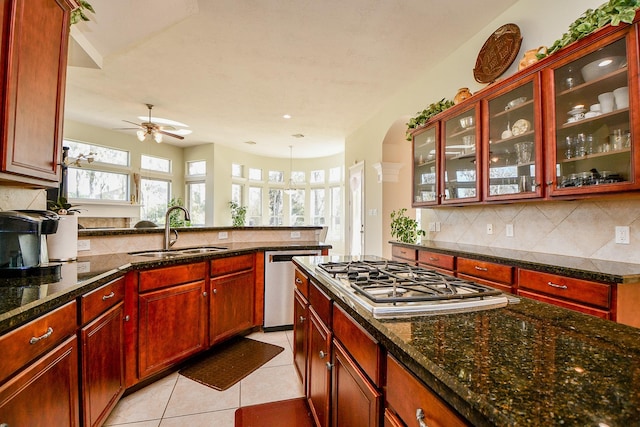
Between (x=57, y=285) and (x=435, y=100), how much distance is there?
12.3ft

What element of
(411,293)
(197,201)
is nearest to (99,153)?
(197,201)

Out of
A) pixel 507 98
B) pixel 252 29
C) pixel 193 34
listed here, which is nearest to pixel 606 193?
pixel 507 98

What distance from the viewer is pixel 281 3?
2662 mm

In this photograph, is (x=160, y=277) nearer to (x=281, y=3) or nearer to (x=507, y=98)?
(x=281, y=3)

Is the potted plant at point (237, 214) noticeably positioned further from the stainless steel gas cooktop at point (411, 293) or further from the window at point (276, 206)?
the stainless steel gas cooktop at point (411, 293)

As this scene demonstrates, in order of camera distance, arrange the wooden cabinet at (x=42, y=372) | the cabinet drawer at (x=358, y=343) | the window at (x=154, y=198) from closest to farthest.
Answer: the cabinet drawer at (x=358, y=343) → the wooden cabinet at (x=42, y=372) → the window at (x=154, y=198)

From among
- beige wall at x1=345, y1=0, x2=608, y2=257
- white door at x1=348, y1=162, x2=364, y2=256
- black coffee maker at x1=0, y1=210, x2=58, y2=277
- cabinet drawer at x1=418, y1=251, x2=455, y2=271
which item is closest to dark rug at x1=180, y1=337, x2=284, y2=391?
black coffee maker at x1=0, y1=210, x2=58, y2=277

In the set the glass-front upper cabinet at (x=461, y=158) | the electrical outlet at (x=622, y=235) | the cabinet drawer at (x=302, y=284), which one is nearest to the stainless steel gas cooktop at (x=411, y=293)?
the cabinet drawer at (x=302, y=284)

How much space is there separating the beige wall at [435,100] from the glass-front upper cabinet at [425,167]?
34 centimetres

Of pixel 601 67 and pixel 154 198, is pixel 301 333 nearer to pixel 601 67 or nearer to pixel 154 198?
pixel 601 67

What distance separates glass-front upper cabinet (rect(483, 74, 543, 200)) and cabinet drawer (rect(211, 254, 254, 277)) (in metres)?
2.20

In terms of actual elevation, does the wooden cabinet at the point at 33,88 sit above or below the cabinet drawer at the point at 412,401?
above

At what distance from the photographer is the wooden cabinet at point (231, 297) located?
8.42ft

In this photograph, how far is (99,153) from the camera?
6719 millimetres
